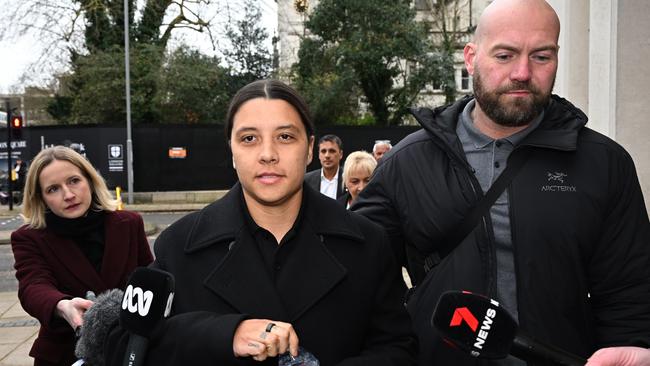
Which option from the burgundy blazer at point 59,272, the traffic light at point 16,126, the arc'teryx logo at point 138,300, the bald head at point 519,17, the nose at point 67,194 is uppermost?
the traffic light at point 16,126

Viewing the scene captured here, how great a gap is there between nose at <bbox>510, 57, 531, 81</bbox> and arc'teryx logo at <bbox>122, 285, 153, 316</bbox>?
1364mm

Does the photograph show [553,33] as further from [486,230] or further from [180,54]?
[180,54]

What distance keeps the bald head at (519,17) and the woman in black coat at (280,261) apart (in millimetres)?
767

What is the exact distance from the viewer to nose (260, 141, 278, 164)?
198 centimetres

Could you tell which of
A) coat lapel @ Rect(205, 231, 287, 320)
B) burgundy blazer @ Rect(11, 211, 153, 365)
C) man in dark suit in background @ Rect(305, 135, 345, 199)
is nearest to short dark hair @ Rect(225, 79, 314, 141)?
coat lapel @ Rect(205, 231, 287, 320)

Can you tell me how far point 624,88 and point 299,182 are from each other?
4.97 meters

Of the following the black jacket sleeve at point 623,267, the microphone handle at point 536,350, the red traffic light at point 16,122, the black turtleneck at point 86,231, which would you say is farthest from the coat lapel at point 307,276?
the red traffic light at point 16,122

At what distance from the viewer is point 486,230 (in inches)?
93.0

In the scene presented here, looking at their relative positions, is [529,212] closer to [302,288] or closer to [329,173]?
[302,288]

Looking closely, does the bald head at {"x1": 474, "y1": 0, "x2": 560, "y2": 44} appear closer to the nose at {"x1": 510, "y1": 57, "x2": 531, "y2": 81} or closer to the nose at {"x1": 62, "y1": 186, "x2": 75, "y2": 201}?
the nose at {"x1": 510, "y1": 57, "x2": 531, "y2": 81}

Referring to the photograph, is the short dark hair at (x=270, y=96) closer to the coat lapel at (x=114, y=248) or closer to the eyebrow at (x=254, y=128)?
the eyebrow at (x=254, y=128)

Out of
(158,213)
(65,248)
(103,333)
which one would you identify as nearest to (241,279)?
(103,333)

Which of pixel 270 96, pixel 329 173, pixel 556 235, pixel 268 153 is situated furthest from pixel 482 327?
pixel 329 173

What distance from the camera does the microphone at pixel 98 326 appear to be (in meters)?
2.23
